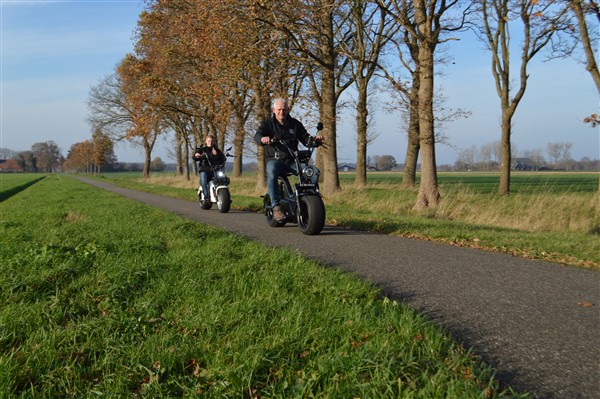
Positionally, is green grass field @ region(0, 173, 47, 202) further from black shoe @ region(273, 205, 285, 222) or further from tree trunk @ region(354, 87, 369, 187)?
black shoe @ region(273, 205, 285, 222)

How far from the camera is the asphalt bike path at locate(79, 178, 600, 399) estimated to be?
2305 mm

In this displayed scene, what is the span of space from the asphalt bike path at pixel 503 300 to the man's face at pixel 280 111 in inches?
88.1

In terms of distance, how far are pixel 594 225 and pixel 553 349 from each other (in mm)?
9685

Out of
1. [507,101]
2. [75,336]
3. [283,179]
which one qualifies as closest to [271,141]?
[283,179]

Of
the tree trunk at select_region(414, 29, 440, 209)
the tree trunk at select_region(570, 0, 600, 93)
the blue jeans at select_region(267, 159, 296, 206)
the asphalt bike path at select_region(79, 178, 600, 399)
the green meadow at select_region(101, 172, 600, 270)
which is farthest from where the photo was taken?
A: the tree trunk at select_region(570, 0, 600, 93)

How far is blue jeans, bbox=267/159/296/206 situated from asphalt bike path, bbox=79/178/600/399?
1.53 metres

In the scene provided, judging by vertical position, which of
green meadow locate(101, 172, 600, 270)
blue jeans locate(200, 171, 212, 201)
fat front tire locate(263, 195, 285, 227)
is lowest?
green meadow locate(101, 172, 600, 270)

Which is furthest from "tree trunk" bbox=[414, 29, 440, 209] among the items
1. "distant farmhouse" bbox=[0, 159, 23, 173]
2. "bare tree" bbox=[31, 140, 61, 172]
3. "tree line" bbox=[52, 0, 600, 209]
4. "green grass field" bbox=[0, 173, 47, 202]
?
"bare tree" bbox=[31, 140, 61, 172]

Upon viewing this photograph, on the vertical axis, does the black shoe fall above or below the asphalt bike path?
above

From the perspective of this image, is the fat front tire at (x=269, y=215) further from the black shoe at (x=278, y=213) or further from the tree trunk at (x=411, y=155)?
the tree trunk at (x=411, y=155)

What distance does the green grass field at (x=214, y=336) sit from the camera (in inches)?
83.0

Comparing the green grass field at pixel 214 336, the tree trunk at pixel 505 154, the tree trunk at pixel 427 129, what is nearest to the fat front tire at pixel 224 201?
the tree trunk at pixel 427 129

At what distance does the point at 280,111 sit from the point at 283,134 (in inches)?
15.0

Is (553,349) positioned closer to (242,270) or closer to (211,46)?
(242,270)
